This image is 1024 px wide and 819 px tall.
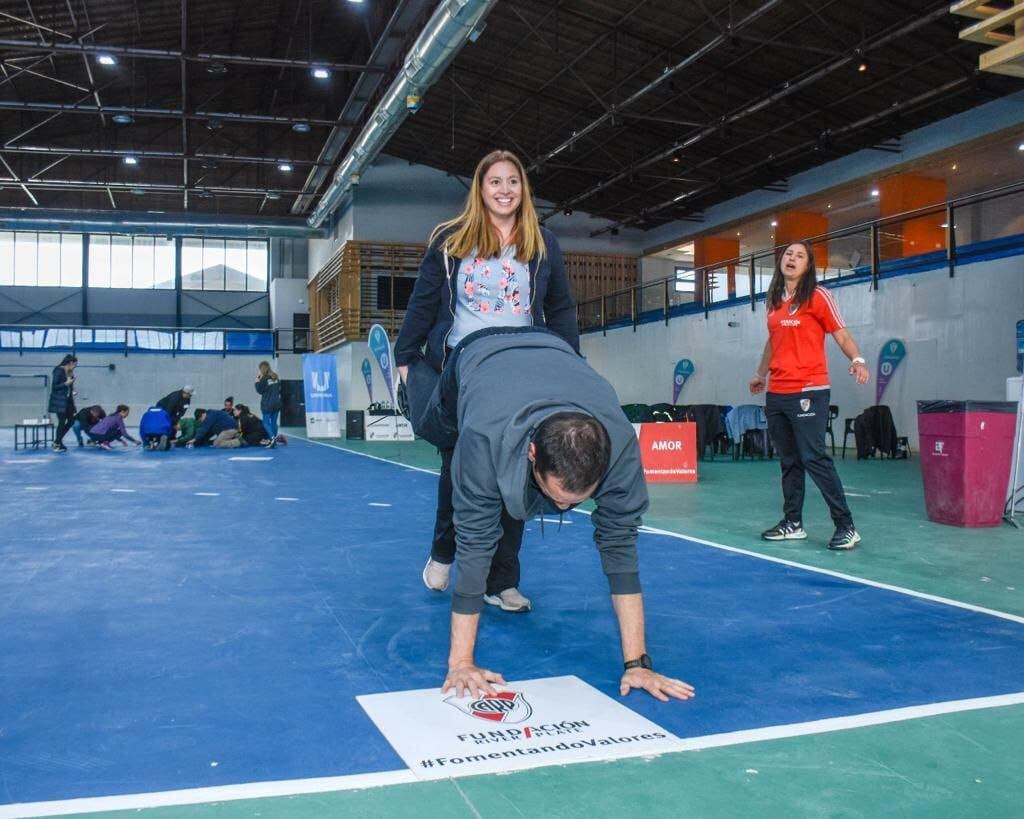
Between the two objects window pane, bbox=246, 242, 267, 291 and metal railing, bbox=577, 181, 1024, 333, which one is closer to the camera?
metal railing, bbox=577, 181, 1024, 333

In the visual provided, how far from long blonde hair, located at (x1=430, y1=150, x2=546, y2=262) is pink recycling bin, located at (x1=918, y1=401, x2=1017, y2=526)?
3.55 metres

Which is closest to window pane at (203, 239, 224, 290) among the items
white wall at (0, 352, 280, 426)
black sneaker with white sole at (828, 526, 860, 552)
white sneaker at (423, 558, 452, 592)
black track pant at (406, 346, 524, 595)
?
white wall at (0, 352, 280, 426)

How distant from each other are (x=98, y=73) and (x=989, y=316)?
56.1 feet

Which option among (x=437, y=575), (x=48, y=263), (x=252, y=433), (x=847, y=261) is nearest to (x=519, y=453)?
(x=437, y=575)

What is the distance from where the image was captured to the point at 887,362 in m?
13.3

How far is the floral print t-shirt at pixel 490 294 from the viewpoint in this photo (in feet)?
8.41

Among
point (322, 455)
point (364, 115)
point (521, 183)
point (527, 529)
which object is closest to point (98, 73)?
point (364, 115)

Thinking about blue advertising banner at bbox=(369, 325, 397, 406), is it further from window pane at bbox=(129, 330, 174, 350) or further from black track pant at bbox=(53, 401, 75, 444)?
window pane at bbox=(129, 330, 174, 350)

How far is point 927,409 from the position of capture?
531 cm

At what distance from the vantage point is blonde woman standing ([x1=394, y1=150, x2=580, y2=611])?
258 centimetres

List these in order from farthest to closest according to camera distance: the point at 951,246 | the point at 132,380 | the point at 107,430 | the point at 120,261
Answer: the point at 120,261
the point at 132,380
the point at 107,430
the point at 951,246

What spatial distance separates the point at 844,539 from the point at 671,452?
4.17 meters

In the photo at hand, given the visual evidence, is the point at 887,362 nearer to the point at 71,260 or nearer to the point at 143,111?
the point at 143,111

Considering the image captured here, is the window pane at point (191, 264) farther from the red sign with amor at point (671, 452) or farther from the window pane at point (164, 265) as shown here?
the red sign with amor at point (671, 452)
